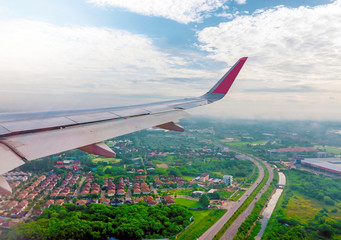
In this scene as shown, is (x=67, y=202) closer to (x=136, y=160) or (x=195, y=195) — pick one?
(x=195, y=195)

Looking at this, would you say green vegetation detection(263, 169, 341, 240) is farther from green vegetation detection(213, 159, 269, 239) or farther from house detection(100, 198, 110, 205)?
house detection(100, 198, 110, 205)

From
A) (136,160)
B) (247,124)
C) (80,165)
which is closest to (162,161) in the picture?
(136,160)

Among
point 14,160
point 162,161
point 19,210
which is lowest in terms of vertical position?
point 162,161

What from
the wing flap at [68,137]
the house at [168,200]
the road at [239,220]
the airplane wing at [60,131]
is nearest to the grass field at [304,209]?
the road at [239,220]

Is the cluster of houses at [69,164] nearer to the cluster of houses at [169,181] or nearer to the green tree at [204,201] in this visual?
the cluster of houses at [169,181]

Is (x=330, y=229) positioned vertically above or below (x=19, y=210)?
below

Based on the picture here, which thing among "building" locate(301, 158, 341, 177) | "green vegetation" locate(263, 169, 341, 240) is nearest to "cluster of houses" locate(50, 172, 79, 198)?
"green vegetation" locate(263, 169, 341, 240)

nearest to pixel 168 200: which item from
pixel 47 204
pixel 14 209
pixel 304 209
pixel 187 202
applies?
pixel 187 202
